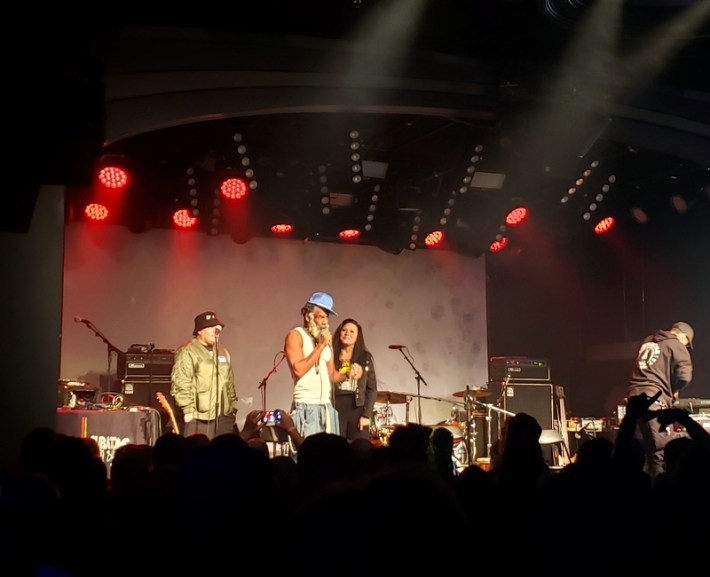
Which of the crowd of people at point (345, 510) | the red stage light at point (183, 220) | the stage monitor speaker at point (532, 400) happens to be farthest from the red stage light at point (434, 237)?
the crowd of people at point (345, 510)

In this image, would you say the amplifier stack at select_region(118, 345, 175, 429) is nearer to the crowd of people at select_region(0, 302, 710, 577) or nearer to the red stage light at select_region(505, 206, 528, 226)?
the red stage light at select_region(505, 206, 528, 226)

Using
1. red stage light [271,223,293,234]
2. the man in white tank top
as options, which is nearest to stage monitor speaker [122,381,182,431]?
red stage light [271,223,293,234]

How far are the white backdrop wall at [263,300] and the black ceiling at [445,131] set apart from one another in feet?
1.76

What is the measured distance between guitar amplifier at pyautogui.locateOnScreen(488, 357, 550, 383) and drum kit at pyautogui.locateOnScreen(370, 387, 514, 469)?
0.34 metres

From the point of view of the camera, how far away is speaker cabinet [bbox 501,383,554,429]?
11438 mm

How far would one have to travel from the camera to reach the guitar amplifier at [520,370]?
455 inches

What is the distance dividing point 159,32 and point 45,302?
96.8 inches

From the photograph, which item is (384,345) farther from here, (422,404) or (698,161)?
(698,161)

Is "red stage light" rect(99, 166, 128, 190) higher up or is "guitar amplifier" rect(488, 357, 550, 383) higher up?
"red stage light" rect(99, 166, 128, 190)

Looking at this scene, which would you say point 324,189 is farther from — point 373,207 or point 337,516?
point 337,516

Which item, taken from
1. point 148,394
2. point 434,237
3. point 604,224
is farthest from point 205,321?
point 604,224

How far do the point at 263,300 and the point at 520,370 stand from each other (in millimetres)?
4336

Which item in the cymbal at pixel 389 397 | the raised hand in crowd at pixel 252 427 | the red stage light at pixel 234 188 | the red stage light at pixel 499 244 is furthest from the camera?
the red stage light at pixel 499 244

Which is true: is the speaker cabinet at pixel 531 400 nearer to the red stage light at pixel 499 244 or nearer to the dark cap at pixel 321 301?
the red stage light at pixel 499 244
